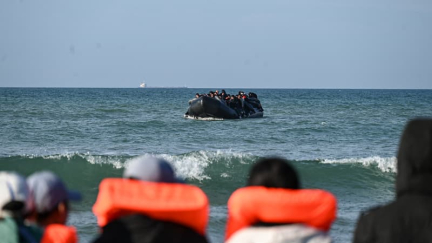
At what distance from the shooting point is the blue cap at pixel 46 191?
10.6ft

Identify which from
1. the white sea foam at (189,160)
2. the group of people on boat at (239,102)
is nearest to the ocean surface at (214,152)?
the white sea foam at (189,160)

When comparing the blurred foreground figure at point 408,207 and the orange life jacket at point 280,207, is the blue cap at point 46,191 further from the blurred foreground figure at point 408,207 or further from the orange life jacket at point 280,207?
the blurred foreground figure at point 408,207

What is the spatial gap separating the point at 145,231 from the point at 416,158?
4.15ft

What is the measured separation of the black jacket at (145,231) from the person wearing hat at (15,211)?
33cm

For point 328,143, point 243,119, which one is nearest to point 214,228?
point 328,143

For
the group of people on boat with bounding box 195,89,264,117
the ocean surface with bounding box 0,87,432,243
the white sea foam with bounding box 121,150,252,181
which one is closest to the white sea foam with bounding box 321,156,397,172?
the ocean surface with bounding box 0,87,432,243

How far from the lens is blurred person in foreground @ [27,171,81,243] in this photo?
3.15 m

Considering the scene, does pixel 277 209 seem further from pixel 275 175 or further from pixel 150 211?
pixel 150 211

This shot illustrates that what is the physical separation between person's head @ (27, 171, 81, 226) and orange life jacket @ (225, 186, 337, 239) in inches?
31.3

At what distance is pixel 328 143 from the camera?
23.6 metres

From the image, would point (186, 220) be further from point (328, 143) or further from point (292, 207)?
point (328, 143)

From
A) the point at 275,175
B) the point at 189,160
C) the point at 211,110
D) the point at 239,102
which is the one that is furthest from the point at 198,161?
the point at 239,102

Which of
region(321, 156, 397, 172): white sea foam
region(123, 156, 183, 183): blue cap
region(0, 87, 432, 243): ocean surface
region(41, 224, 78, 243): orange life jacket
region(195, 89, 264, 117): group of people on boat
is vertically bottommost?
region(0, 87, 432, 243): ocean surface

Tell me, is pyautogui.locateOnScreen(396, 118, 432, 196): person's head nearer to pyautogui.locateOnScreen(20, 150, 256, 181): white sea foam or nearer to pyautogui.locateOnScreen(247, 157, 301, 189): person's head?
pyautogui.locateOnScreen(247, 157, 301, 189): person's head
